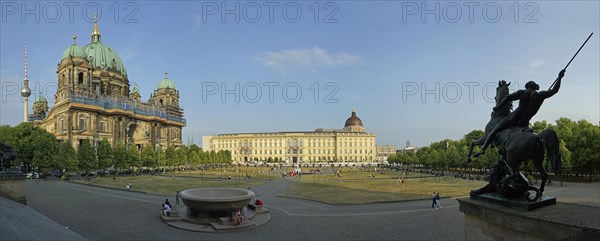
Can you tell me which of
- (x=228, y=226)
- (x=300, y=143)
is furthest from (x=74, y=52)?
(x=300, y=143)

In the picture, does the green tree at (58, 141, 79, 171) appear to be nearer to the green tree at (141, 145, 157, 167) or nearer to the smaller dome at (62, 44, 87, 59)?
the green tree at (141, 145, 157, 167)

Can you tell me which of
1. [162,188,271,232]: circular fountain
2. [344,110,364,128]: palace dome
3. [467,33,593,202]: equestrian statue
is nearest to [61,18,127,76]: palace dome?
[162,188,271,232]: circular fountain

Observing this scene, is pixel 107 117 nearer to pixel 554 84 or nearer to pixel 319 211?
pixel 319 211

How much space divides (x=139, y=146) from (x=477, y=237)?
113 m

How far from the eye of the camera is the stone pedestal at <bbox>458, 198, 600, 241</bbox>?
673cm

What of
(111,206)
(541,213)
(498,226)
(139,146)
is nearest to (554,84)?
(541,213)

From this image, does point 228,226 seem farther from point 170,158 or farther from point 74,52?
point 74,52

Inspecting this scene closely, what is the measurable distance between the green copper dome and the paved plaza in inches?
3425

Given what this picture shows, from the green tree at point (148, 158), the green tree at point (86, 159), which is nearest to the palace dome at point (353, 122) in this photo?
the green tree at point (148, 158)

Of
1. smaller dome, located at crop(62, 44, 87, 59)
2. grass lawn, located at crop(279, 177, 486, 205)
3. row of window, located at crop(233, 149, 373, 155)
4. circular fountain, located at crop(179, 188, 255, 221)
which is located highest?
smaller dome, located at crop(62, 44, 87, 59)

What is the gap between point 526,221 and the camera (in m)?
7.52

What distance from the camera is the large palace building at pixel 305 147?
172000 mm

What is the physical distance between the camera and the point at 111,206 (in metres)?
24.9

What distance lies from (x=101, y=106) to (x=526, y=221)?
101m
